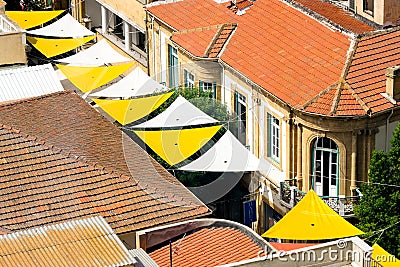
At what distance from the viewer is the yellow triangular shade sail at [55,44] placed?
5134 cm

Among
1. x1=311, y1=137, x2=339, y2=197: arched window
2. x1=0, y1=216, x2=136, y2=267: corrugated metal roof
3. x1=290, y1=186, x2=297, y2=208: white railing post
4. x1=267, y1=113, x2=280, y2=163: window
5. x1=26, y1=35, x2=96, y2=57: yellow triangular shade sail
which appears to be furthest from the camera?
x1=26, y1=35, x2=96, y2=57: yellow triangular shade sail

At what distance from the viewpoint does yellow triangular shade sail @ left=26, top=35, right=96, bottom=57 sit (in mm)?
51344

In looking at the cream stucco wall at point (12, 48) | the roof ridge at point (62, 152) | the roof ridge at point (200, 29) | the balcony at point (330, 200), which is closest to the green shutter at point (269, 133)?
the balcony at point (330, 200)

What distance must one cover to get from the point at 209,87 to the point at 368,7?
6.81 metres

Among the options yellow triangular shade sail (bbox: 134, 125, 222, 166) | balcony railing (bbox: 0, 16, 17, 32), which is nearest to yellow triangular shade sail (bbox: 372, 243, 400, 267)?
yellow triangular shade sail (bbox: 134, 125, 222, 166)

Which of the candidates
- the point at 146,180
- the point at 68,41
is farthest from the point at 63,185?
the point at 68,41

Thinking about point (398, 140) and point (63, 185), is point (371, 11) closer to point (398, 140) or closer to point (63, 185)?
point (398, 140)

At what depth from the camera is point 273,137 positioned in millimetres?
39688

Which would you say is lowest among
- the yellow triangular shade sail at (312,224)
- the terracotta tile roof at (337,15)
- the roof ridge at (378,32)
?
the yellow triangular shade sail at (312,224)

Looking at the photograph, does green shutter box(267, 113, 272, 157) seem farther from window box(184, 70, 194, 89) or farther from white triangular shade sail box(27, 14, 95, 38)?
white triangular shade sail box(27, 14, 95, 38)

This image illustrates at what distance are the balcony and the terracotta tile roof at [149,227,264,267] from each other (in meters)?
6.73

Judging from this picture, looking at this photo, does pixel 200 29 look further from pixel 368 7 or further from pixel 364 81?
pixel 364 81

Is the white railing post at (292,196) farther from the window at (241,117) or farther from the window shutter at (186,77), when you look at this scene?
the window shutter at (186,77)

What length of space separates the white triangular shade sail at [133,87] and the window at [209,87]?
5.23 feet
